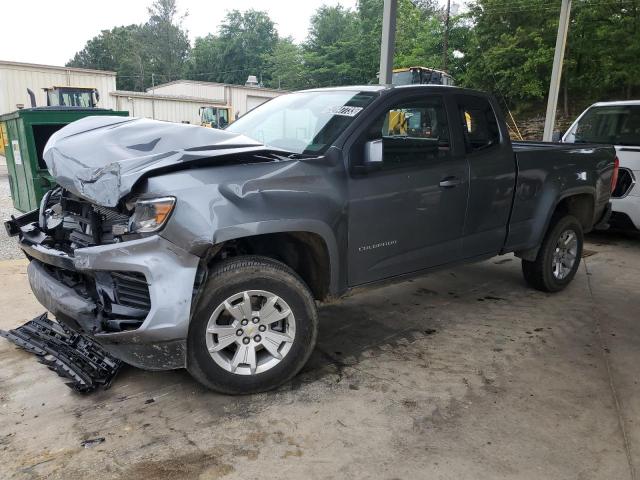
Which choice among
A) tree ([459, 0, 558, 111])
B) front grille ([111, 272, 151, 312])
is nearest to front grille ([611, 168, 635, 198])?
front grille ([111, 272, 151, 312])

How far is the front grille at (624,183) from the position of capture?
22.4 feet

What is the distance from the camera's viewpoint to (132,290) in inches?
112

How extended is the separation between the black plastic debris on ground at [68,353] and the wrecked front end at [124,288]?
29cm

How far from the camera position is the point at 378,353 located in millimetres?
3756

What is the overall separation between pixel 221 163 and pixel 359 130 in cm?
100

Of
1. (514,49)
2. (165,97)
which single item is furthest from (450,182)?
(165,97)

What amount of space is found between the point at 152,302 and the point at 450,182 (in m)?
2.34

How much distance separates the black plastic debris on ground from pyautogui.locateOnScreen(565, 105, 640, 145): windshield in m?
7.09

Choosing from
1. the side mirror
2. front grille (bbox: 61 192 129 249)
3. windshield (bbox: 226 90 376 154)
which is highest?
windshield (bbox: 226 90 376 154)

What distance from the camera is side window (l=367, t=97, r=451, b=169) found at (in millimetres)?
3633

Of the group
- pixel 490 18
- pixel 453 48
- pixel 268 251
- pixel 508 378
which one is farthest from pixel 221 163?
pixel 453 48

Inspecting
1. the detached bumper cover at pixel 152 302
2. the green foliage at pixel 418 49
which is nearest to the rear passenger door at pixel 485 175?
the detached bumper cover at pixel 152 302

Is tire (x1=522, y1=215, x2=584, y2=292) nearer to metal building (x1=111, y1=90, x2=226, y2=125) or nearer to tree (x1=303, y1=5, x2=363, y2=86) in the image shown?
metal building (x1=111, y1=90, x2=226, y2=125)

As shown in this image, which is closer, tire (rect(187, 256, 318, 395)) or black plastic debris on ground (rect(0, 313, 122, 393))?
tire (rect(187, 256, 318, 395))
